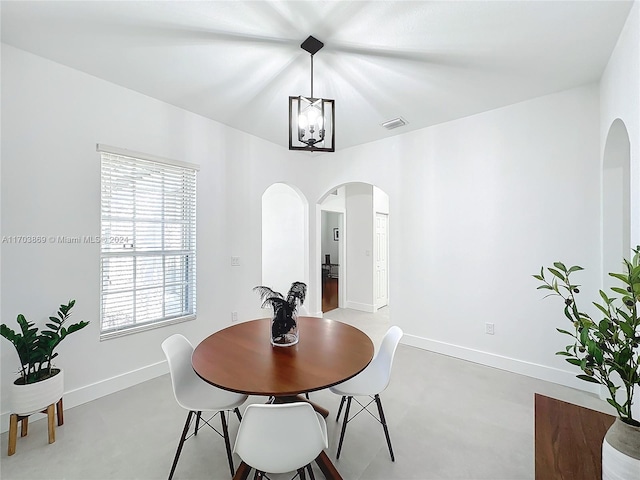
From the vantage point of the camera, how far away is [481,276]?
127 inches

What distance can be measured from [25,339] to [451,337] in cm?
398

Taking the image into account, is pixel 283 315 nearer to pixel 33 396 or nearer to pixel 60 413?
pixel 33 396

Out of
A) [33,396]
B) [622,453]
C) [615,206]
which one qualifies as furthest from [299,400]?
[615,206]

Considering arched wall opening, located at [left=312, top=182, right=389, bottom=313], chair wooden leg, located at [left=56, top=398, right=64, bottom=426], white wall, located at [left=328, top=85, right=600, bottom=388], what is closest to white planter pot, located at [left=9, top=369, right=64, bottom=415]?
chair wooden leg, located at [left=56, top=398, right=64, bottom=426]

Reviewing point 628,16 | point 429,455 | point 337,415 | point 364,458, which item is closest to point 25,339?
point 337,415

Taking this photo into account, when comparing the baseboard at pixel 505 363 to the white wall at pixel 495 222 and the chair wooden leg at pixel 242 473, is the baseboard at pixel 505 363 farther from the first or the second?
the chair wooden leg at pixel 242 473

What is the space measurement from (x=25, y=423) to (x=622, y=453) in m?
3.34

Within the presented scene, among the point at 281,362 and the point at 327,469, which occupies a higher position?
the point at 281,362

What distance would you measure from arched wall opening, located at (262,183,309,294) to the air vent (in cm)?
179

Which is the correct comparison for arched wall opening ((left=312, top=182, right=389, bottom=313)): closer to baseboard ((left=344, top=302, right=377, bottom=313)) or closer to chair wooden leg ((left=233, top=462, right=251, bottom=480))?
baseboard ((left=344, top=302, right=377, bottom=313))

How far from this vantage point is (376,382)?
6.24 feet

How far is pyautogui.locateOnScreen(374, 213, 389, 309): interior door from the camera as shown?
554 centimetres

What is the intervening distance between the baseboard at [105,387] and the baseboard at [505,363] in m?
3.01

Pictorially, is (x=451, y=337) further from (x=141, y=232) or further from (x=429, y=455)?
(x=141, y=232)
